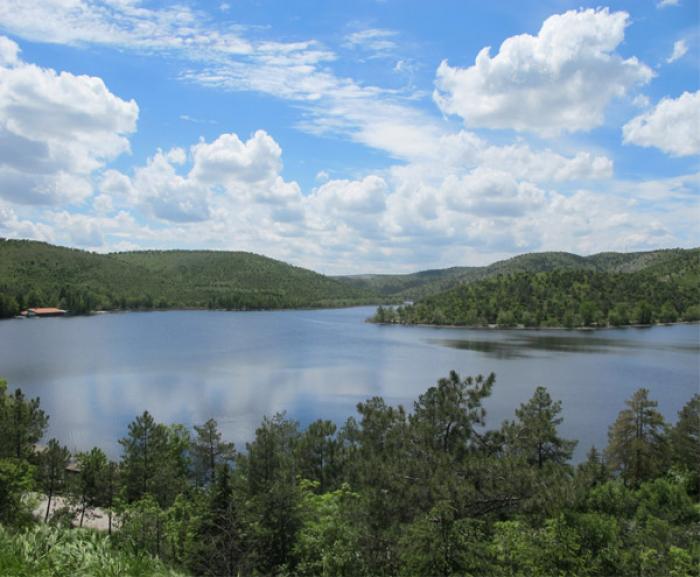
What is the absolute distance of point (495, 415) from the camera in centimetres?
3578

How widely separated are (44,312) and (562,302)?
11274 cm

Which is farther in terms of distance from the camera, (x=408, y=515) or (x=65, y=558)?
(x=408, y=515)

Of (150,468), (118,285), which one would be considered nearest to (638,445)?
(150,468)

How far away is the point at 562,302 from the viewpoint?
377 feet

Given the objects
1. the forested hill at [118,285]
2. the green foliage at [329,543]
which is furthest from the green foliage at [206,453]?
the forested hill at [118,285]

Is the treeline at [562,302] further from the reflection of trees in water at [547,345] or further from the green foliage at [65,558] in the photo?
the green foliage at [65,558]

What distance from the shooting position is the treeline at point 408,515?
8.02m

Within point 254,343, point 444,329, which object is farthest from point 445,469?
point 444,329

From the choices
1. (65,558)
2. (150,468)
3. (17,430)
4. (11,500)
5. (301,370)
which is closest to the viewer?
(65,558)

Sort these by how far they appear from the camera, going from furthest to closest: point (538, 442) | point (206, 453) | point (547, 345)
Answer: point (547, 345) → point (206, 453) → point (538, 442)

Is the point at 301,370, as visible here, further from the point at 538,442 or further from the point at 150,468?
the point at 538,442

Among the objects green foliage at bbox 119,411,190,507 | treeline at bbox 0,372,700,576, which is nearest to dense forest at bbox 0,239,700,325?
green foliage at bbox 119,411,190,507

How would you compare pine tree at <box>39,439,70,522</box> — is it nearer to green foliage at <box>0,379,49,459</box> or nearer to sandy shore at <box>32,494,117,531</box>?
sandy shore at <box>32,494,117,531</box>

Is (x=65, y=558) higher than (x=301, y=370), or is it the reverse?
(x=65, y=558)
